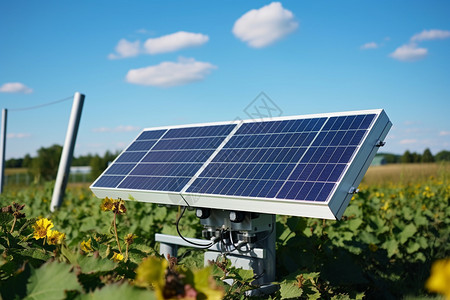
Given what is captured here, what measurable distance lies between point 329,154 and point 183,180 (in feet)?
4.66

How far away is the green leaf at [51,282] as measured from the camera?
1.25 m

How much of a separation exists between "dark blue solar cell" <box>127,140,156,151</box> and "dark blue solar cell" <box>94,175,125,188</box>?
0.65 m

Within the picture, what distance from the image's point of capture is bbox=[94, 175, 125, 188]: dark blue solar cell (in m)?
4.79

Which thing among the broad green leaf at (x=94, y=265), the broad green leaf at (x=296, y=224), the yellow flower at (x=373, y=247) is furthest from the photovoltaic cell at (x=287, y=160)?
the yellow flower at (x=373, y=247)

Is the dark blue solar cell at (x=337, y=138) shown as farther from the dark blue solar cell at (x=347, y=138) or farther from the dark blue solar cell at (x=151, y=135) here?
the dark blue solar cell at (x=151, y=135)

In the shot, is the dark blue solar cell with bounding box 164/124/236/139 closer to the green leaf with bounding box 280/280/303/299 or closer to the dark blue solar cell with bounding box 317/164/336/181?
the dark blue solar cell with bounding box 317/164/336/181

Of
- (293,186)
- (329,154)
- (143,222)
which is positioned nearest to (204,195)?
(293,186)

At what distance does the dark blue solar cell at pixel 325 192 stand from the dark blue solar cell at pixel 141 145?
292cm

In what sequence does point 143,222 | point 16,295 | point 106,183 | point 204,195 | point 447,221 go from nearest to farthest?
1. point 16,295
2. point 204,195
3. point 106,183
4. point 143,222
5. point 447,221

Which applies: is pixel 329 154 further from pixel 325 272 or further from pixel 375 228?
pixel 375 228

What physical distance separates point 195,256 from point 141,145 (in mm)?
1761

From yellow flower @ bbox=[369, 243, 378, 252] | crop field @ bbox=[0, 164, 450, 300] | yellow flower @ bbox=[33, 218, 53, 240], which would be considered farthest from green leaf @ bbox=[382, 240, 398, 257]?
yellow flower @ bbox=[33, 218, 53, 240]

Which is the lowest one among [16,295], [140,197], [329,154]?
[16,295]

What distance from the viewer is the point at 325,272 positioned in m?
4.30
